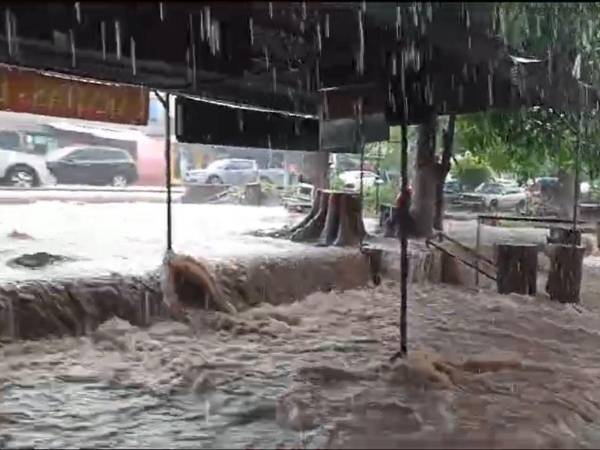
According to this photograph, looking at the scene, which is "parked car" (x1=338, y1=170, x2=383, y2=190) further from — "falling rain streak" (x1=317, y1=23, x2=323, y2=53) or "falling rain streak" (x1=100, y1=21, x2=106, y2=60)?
"falling rain streak" (x1=100, y1=21, x2=106, y2=60)

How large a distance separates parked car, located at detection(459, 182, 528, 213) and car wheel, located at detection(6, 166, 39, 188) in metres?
11.3

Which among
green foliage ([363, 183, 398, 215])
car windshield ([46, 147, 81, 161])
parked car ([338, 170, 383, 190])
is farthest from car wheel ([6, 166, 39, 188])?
green foliage ([363, 183, 398, 215])

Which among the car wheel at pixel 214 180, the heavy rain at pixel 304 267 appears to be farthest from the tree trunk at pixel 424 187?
the car wheel at pixel 214 180

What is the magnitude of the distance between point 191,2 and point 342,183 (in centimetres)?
1854

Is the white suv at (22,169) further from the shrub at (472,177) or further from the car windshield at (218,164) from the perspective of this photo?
the shrub at (472,177)

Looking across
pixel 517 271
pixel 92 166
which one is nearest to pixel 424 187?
pixel 517 271

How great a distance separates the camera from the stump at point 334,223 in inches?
438

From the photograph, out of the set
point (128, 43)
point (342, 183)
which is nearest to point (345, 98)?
point (128, 43)

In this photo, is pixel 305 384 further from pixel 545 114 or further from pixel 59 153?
pixel 59 153

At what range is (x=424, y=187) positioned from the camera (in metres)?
12.8

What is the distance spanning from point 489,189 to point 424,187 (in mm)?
10427

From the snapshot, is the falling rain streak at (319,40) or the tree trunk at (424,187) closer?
the falling rain streak at (319,40)

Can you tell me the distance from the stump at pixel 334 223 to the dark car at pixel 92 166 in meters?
11.0

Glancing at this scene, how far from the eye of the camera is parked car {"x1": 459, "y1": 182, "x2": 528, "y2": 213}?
21250 millimetres
